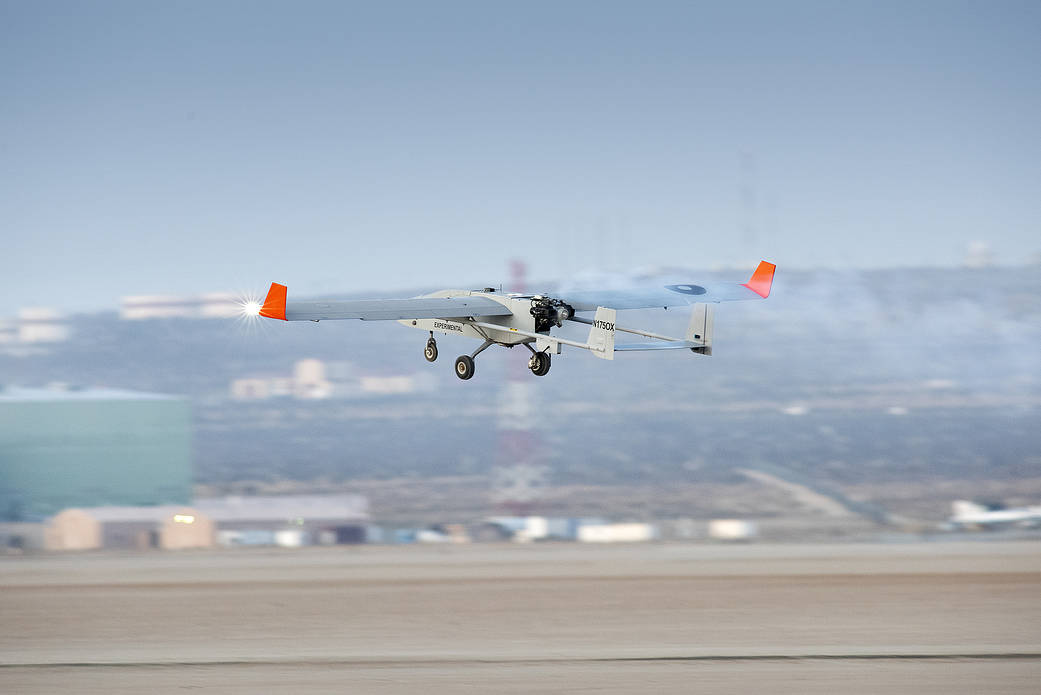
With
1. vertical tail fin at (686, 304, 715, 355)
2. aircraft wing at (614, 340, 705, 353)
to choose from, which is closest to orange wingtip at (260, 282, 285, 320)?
aircraft wing at (614, 340, 705, 353)

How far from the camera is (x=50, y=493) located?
13675cm

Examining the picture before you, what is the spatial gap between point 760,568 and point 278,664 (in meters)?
50.4

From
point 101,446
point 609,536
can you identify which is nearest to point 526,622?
point 609,536

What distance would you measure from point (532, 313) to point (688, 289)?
8.65ft

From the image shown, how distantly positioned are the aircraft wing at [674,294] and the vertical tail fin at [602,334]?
0.45 metres

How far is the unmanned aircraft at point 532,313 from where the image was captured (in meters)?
12.4

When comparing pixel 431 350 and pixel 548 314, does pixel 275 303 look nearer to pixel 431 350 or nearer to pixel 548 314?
pixel 431 350

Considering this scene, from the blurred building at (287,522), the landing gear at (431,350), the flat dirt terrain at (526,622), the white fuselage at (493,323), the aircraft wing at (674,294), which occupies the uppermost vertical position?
the aircraft wing at (674,294)

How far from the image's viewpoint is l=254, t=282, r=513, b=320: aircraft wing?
12922 millimetres

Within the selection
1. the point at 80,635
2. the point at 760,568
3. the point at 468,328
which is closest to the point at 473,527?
the point at 760,568

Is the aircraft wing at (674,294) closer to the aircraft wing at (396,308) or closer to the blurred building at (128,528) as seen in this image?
the aircraft wing at (396,308)

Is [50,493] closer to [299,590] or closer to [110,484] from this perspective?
[110,484]

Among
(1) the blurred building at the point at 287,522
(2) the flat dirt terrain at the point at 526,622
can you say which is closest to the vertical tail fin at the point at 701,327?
(2) the flat dirt terrain at the point at 526,622

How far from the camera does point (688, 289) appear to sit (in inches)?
568
